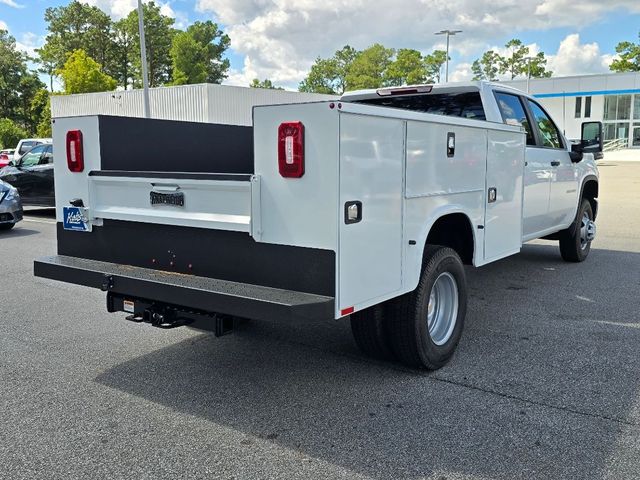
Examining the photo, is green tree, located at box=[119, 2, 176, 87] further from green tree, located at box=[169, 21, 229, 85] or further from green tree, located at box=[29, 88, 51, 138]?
green tree, located at box=[29, 88, 51, 138]

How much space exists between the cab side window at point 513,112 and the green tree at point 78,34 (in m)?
83.5

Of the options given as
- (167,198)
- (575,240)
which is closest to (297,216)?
(167,198)

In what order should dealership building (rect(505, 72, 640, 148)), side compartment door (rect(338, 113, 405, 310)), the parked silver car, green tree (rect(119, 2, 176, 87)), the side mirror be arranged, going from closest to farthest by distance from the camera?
side compartment door (rect(338, 113, 405, 310)) < the side mirror < the parked silver car < dealership building (rect(505, 72, 640, 148)) < green tree (rect(119, 2, 176, 87))

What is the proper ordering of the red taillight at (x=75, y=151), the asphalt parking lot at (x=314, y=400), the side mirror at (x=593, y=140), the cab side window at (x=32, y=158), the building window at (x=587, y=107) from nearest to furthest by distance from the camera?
1. the asphalt parking lot at (x=314, y=400)
2. the red taillight at (x=75, y=151)
3. the side mirror at (x=593, y=140)
4. the cab side window at (x=32, y=158)
5. the building window at (x=587, y=107)

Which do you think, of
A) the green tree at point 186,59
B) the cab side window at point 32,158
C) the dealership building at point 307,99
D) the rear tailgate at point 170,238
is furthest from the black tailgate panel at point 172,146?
the green tree at point 186,59

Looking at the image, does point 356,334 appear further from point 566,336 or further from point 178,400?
point 566,336

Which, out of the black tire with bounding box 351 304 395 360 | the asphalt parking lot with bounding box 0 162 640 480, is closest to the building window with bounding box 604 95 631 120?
the asphalt parking lot with bounding box 0 162 640 480

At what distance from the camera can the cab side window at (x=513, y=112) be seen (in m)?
6.15

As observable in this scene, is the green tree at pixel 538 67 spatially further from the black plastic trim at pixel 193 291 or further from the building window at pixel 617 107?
the black plastic trim at pixel 193 291

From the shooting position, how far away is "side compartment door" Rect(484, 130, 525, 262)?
16.5ft

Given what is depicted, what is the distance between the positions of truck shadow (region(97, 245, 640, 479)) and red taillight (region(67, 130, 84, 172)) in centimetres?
151

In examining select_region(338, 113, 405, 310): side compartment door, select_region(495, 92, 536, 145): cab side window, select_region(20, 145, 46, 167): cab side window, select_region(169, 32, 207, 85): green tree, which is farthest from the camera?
select_region(169, 32, 207, 85): green tree

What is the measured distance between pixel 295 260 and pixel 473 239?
1.97 meters

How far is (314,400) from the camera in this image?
395cm
